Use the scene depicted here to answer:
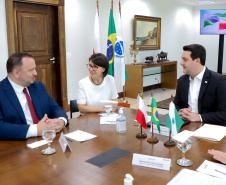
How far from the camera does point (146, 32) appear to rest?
6.91 m

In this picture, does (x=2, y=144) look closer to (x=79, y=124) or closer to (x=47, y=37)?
(x=79, y=124)

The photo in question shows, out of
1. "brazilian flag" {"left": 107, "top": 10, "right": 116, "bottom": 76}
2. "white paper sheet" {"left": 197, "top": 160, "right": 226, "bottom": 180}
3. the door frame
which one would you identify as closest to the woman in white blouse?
"white paper sheet" {"left": 197, "top": 160, "right": 226, "bottom": 180}

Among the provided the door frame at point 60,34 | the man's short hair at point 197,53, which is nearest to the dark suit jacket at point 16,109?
the man's short hair at point 197,53

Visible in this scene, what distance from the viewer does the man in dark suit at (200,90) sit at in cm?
214

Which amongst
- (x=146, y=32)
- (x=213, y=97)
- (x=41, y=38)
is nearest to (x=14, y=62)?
(x=213, y=97)

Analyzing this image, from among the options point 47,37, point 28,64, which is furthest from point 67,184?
point 47,37

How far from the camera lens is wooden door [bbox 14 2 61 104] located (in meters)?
4.29

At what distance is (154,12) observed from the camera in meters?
7.17

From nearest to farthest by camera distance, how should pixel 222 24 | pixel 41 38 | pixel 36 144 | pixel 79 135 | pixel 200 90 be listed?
pixel 36 144 → pixel 79 135 → pixel 200 90 → pixel 41 38 → pixel 222 24

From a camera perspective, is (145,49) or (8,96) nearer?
(8,96)

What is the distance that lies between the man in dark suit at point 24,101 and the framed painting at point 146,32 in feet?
15.7

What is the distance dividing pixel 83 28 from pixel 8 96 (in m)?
3.63

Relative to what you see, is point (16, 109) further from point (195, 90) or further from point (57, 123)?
point (195, 90)

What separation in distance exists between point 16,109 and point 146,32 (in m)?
5.60
